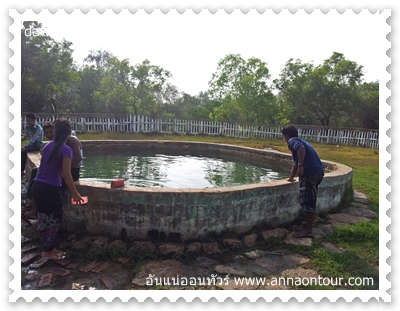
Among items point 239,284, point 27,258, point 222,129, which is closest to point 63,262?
point 27,258

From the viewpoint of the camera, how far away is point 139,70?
2183 cm

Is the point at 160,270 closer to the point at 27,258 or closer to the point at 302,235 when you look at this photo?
the point at 27,258

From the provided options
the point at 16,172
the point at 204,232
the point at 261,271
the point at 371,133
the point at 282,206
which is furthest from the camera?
the point at 371,133

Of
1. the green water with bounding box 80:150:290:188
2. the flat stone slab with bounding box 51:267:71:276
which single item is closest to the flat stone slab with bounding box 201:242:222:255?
the flat stone slab with bounding box 51:267:71:276

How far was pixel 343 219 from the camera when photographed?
543 centimetres

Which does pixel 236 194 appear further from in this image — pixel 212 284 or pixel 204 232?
pixel 212 284

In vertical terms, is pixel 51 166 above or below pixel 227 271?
above

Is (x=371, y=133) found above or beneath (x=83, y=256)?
above

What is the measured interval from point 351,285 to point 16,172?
3758mm

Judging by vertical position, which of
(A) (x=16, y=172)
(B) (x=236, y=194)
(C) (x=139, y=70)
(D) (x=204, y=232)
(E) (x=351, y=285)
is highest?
(C) (x=139, y=70)

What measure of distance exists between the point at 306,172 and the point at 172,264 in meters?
2.27

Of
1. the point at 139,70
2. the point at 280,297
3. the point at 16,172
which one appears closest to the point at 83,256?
the point at 16,172

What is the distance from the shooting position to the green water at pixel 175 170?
24.5 feet

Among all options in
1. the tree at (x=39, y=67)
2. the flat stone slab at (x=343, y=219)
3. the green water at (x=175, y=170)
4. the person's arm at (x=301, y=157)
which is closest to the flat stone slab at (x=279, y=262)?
the person's arm at (x=301, y=157)
